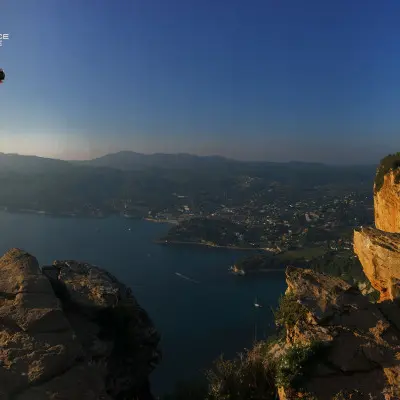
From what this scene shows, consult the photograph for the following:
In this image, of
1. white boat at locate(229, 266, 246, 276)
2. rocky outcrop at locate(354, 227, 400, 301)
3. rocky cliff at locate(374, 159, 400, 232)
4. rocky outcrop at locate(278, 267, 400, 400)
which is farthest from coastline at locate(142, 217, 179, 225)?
rocky outcrop at locate(278, 267, 400, 400)

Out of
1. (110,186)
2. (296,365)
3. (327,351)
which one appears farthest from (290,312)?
(110,186)

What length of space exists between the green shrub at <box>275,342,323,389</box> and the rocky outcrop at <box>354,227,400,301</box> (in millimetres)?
3402

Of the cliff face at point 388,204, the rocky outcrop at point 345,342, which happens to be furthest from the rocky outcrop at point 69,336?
the cliff face at point 388,204

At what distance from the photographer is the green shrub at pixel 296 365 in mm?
6800

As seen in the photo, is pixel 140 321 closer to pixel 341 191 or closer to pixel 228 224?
pixel 228 224

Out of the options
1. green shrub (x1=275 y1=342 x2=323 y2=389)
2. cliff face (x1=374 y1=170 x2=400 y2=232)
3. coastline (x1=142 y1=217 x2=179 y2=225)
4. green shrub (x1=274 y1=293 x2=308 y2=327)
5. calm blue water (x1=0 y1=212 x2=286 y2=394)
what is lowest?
calm blue water (x1=0 y1=212 x2=286 y2=394)

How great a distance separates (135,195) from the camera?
127812 millimetres

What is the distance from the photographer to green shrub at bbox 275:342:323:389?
680cm

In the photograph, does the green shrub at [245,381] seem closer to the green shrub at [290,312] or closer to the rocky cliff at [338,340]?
the rocky cliff at [338,340]

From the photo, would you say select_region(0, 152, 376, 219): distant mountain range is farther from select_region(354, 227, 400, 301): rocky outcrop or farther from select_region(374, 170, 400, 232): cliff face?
select_region(354, 227, 400, 301): rocky outcrop

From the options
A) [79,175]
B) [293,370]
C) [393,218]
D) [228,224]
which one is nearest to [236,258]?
[228,224]

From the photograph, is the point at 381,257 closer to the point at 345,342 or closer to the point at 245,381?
the point at 345,342

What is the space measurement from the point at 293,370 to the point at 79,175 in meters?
139

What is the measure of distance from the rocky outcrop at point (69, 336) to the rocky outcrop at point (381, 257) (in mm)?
6510
